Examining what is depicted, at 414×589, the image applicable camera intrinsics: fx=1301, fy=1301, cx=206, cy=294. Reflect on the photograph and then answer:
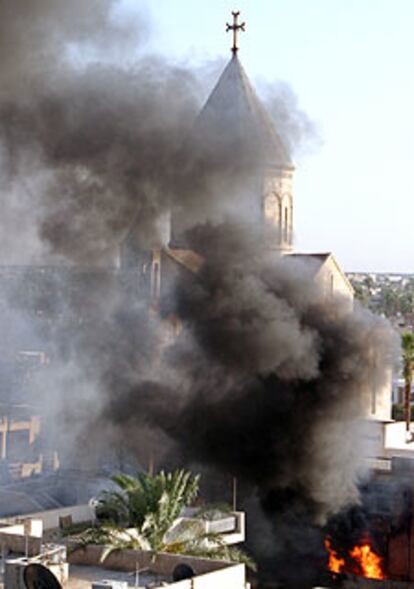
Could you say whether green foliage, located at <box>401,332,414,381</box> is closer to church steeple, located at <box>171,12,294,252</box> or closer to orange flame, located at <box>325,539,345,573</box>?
church steeple, located at <box>171,12,294,252</box>

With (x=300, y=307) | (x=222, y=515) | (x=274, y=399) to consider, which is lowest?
(x=222, y=515)

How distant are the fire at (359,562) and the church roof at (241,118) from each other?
557 inches

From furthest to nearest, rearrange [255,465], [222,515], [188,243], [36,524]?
[188,243] → [255,465] → [222,515] → [36,524]

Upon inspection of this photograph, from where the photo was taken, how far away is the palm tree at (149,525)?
829 inches

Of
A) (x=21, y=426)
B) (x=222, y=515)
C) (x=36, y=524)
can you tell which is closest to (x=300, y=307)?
(x=21, y=426)

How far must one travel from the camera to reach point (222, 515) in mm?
26844

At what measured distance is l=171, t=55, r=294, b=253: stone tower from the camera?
42053 millimetres

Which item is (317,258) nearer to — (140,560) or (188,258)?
(188,258)

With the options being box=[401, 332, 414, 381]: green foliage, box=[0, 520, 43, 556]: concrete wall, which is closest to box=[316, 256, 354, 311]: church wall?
box=[401, 332, 414, 381]: green foliage

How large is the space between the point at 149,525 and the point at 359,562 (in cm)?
1260

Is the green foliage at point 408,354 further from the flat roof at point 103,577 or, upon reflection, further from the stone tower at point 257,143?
the flat roof at point 103,577

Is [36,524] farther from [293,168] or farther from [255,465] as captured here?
[293,168]

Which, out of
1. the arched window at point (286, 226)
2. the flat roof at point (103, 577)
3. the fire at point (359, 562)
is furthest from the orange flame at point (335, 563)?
the flat roof at point (103, 577)

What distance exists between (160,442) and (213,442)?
1537 millimetres
